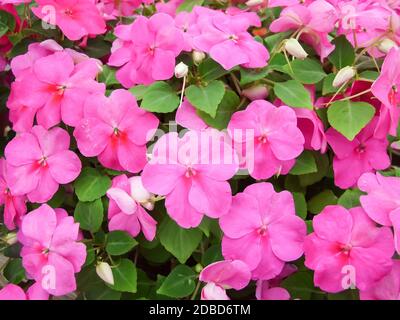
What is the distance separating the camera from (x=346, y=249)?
0.72m

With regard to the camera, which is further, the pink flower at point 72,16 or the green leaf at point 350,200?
the pink flower at point 72,16

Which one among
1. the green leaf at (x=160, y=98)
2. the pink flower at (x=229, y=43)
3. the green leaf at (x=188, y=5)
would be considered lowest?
the green leaf at (x=188, y=5)

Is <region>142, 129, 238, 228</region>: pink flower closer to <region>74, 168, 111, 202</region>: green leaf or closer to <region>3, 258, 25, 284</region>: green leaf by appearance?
<region>74, 168, 111, 202</region>: green leaf

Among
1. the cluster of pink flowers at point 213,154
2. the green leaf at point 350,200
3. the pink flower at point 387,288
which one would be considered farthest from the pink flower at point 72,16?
the pink flower at point 387,288

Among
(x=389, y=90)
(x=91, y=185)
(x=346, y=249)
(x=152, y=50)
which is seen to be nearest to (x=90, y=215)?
(x=91, y=185)

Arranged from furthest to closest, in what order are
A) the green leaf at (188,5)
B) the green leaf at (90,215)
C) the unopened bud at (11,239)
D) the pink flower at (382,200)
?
the green leaf at (188,5) → the unopened bud at (11,239) → the green leaf at (90,215) → the pink flower at (382,200)

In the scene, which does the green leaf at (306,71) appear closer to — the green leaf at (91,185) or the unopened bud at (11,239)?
the green leaf at (91,185)

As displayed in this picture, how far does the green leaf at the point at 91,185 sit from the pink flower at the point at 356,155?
342mm

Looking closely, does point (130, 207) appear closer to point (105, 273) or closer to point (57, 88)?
point (105, 273)

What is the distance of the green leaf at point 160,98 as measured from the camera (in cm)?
77

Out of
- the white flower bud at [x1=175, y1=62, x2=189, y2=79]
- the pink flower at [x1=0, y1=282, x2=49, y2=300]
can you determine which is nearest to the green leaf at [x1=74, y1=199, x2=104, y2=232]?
the pink flower at [x1=0, y1=282, x2=49, y2=300]

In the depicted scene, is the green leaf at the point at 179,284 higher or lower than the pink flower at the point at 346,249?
lower
